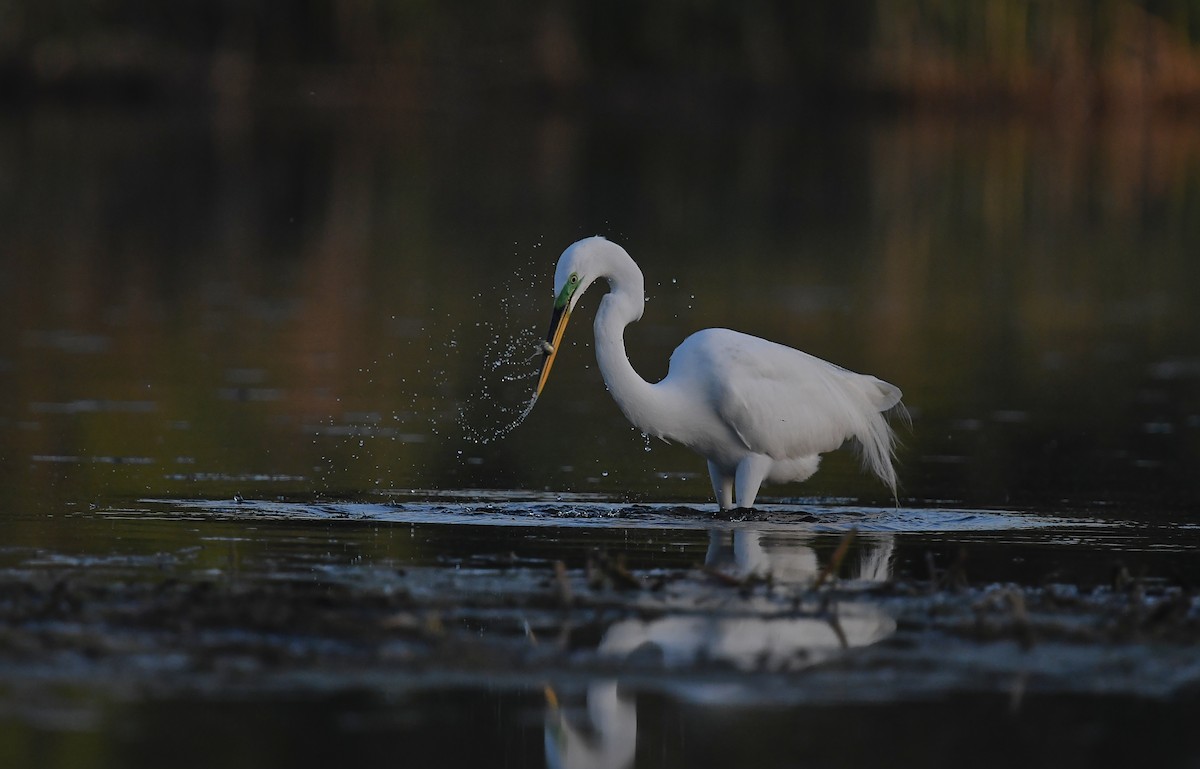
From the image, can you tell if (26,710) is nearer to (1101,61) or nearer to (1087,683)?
(1087,683)

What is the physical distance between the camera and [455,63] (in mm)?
56156

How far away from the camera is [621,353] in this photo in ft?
33.2

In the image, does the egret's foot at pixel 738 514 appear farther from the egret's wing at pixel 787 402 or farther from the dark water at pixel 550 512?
the egret's wing at pixel 787 402

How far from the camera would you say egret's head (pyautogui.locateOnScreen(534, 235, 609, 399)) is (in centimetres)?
980

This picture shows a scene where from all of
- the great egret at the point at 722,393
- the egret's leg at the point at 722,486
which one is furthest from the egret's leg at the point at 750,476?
the egret's leg at the point at 722,486

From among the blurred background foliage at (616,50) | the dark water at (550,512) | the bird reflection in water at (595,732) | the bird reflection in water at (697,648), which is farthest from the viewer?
the blurred background foliage at (616,50)

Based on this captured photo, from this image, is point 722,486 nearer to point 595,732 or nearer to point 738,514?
point 738,514

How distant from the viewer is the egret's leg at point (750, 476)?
10164mm

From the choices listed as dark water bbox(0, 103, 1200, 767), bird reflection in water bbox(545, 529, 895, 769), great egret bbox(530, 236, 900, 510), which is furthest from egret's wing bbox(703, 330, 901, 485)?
bird reflection in water bbox(545, 529, 895, 769)

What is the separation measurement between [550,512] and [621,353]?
832mm

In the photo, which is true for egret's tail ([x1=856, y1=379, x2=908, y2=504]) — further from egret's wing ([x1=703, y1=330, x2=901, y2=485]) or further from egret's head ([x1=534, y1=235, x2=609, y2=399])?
egret's head ([x1=534, y1=235, x2=609, y2=399])

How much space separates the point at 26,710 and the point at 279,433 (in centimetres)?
682

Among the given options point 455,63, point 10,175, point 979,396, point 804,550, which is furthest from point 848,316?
point 455,63

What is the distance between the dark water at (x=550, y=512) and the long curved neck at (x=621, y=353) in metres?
0.53
